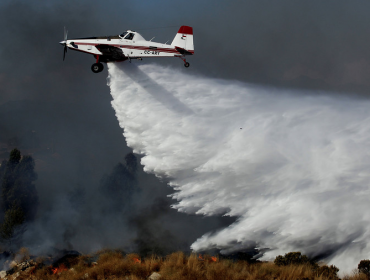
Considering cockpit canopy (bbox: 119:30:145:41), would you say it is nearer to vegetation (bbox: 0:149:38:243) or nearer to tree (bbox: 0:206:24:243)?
tree (bbox: 0:206:24:243)

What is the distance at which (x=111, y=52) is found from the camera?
22609mm

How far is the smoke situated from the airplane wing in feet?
2.32

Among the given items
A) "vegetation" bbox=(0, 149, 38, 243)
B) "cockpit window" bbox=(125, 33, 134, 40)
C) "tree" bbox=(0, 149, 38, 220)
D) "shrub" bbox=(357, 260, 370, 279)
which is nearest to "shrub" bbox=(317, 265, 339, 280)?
"shrub" bbox=(357, 260, 370, 279)

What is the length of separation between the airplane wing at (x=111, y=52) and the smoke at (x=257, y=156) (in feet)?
2.32

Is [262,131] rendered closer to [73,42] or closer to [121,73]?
[121,73]

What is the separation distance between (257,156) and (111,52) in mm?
12915

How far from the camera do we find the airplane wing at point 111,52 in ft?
73.3

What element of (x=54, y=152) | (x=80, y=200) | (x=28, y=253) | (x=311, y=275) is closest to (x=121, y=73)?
(x=311, y=275)

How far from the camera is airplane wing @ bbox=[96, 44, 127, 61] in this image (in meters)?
22.3

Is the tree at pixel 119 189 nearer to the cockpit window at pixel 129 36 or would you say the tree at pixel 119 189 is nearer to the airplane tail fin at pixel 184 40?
the cockpit window at pixel 129 36

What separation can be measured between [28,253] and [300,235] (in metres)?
27.2

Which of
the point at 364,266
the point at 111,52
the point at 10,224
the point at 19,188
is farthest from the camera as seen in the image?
the point at 19,188

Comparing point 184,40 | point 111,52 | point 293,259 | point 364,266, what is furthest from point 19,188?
point 364,266

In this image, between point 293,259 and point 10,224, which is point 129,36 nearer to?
point 293,259
